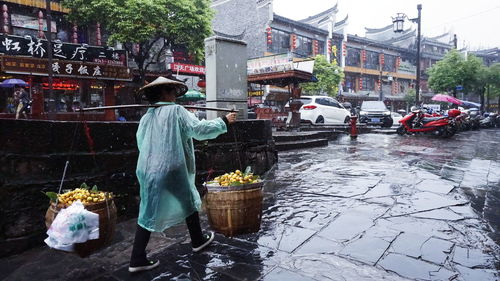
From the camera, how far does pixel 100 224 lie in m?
2.74

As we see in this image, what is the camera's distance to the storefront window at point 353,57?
139ft

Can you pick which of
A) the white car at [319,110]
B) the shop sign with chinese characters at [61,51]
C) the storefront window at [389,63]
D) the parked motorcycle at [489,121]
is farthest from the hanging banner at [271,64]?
the storefront window at [389,63]

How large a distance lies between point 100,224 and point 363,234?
258 centimetres

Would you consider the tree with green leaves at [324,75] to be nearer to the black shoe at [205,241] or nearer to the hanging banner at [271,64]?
the hanging banner at [271,64]

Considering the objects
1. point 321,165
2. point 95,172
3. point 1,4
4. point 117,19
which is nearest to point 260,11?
point 117,19

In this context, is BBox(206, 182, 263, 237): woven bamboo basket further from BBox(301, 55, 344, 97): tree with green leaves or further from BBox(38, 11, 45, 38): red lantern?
BBox(301, 55, 344, 97): tree with green leaves

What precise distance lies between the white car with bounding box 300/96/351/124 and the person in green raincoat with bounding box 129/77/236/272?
13.7 meters

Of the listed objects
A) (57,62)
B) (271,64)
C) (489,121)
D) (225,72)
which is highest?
(57,62)

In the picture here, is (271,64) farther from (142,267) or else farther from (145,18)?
(142,267)

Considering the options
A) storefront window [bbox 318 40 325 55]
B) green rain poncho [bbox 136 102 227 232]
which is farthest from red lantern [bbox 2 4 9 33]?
storefront window [bbox 318 40 325 55]

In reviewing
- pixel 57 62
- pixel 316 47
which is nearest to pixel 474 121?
pixel 316 47

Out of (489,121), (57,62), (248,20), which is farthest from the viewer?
(248,20)

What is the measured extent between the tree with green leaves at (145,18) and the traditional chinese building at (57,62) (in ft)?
4.27

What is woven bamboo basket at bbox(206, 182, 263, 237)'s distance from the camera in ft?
10.1
